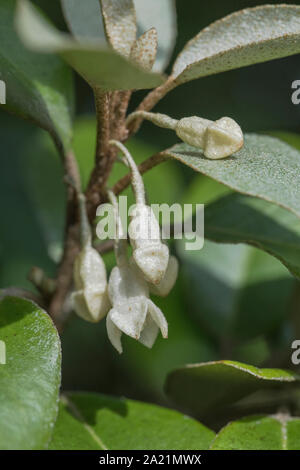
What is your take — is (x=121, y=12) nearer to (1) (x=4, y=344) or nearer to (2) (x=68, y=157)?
(2) (x=68, y=157)

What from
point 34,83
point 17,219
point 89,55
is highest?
point 89,55

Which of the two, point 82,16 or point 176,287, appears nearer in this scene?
point 82,16

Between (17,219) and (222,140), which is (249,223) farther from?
(17,219)

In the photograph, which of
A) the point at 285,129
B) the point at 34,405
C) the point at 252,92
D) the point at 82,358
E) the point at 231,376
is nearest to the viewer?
the point at 34,405

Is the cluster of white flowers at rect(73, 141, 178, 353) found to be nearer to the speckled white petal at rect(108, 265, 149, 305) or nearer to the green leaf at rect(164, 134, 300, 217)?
the speckled white petal at rect(108, 265, 149, 305)

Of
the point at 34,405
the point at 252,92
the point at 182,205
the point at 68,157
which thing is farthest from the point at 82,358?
the point at 252,92

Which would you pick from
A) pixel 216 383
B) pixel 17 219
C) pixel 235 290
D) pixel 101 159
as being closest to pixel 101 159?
pixel 101 159

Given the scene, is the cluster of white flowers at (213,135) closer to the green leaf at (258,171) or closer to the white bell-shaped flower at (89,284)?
the green leaf at (258,171)
